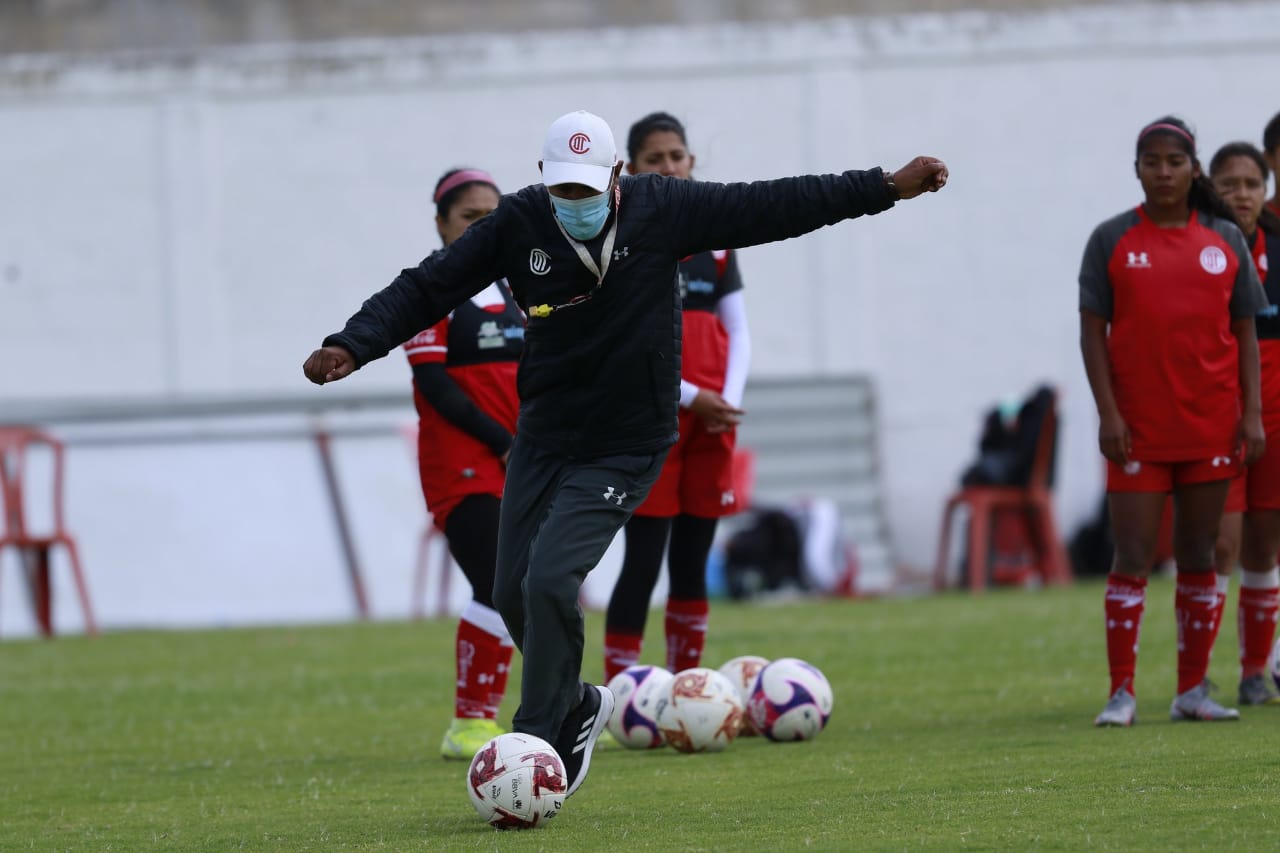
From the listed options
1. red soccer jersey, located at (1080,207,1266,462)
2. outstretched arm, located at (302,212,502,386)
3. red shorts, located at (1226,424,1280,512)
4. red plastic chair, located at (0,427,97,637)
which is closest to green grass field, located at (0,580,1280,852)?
red shorts, located at (1226,424,1280,512)

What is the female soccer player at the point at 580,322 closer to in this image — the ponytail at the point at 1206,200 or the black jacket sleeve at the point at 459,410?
the black jacket sleeve at the point at 459,410

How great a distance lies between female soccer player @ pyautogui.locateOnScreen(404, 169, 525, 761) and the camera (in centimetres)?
763

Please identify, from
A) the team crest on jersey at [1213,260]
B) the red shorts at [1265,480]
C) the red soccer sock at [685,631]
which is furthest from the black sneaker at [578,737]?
the red shorts at [1265,480]

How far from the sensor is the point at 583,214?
578cm

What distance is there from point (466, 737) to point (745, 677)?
3.75 feet

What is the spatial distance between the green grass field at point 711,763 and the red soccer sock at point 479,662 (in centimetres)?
28

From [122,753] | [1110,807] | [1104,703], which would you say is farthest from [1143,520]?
[122,753]

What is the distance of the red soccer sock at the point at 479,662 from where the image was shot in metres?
7.72

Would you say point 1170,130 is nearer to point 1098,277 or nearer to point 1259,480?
point 1098,277

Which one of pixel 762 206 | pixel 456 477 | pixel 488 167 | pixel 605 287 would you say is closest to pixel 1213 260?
pixel 762 206

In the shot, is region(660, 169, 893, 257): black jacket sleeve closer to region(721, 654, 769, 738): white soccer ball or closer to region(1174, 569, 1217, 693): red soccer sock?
region(721, 654, 769, 738): white soccer ball

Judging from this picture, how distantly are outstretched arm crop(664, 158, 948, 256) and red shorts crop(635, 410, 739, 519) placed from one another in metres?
1.97

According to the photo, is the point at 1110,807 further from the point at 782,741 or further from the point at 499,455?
the point at 499,455

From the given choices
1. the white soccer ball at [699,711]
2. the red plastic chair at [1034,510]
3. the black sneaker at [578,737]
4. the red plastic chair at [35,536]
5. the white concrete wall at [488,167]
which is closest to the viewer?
the black sneaker at [578,737]
